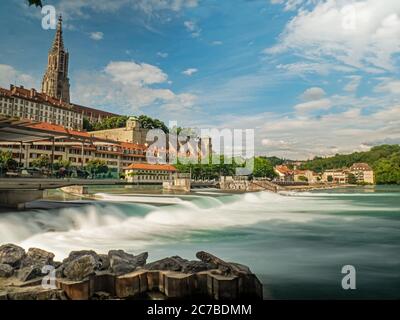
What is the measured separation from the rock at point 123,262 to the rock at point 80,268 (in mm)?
440

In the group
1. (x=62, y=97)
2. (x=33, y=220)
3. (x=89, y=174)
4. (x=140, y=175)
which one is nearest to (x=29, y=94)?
(x=62, y=97)

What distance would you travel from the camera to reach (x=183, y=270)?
7.59 m

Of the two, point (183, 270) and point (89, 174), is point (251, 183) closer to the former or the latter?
point (89, 174)

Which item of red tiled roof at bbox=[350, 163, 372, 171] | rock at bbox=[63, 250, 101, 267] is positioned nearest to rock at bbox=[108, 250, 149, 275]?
rock at bbox=[63, 250, 101, 267]

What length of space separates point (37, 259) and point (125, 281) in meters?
2.65

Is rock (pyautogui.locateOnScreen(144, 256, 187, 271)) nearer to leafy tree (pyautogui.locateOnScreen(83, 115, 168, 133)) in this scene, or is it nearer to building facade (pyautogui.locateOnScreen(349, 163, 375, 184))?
leafy tree (pyautogui.locateOnScreen(83, 115, 168, 133))

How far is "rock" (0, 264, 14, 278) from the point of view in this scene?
773 centimetres

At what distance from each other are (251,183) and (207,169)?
11.9m

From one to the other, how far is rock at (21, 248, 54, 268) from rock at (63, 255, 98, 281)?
97cm

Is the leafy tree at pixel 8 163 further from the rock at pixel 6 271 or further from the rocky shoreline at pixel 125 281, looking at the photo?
the rocky shoreline at pixel 125 281

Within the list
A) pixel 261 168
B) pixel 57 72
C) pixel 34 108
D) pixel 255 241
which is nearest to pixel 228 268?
pixel 255 241

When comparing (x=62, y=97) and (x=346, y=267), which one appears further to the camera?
(x=62, y=97)

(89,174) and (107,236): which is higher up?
(89,174)

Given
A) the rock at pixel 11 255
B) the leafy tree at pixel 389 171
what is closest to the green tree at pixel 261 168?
the leafy tree at pixel 389 171
